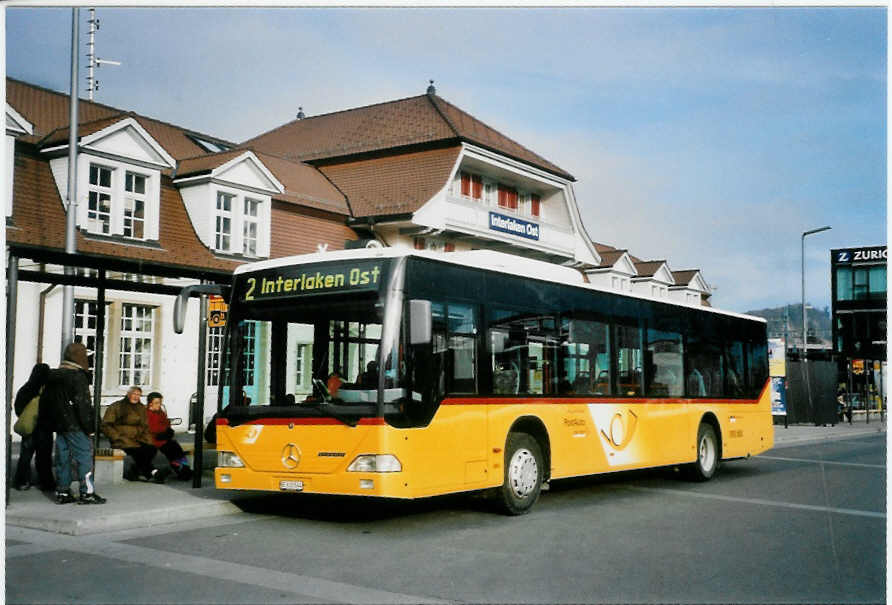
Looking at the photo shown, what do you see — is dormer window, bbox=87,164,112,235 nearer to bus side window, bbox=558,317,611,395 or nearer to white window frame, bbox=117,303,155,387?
white window frame, bbox=117,303,155,387

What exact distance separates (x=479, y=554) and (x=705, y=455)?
8.27m

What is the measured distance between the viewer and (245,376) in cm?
1066

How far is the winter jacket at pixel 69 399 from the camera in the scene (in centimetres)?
1061

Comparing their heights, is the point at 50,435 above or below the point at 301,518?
above

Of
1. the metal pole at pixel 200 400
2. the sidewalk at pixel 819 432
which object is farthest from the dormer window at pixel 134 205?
the sidewalk at pixel 819 432

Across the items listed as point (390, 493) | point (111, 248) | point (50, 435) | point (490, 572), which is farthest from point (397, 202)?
point (490, 572)

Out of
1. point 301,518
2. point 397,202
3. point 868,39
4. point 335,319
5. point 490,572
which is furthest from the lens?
point 397,202

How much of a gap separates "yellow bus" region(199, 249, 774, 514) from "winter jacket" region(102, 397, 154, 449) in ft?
9.79

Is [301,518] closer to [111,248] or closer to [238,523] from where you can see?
[238,523]

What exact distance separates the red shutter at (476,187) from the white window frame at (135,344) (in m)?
13.5

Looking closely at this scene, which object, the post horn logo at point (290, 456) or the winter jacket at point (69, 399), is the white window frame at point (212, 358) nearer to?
the winter jacket at point (69, 399)

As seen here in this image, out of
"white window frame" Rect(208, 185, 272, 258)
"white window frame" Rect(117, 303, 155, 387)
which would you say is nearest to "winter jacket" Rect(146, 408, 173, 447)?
"white window frame" Rect(117, 303, 155, 387)

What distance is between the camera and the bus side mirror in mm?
9734

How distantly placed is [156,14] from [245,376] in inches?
155
